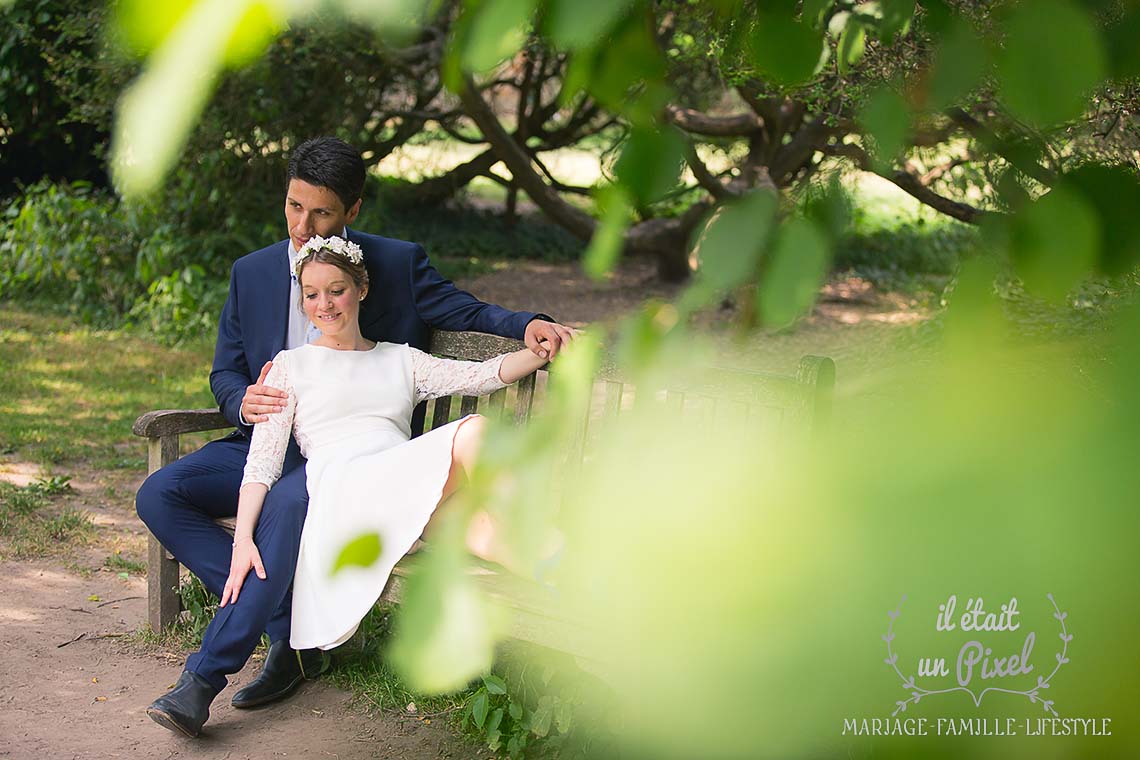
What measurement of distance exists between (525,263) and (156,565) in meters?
9.38

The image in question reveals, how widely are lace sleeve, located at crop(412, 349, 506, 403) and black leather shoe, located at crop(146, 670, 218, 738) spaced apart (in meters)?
1.09

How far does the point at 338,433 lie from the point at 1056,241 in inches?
125

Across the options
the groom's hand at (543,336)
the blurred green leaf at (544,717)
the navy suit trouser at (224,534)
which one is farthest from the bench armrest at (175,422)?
the blurred green leaf at (544,717)

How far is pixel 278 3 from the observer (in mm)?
499

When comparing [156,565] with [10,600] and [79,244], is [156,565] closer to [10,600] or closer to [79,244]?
[10,600]

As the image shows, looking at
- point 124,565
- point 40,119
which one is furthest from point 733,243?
point 40,119

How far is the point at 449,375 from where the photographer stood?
150 inches

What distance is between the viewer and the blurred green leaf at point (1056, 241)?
586 mm

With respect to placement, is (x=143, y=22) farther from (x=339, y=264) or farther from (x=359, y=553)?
(x=339, y=264)

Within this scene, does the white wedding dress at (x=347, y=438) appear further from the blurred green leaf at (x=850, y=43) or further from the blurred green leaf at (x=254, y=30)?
the blurred green leaf at (x=254, y=30)

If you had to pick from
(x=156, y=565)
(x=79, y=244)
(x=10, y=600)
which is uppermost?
(x=79, y=244)

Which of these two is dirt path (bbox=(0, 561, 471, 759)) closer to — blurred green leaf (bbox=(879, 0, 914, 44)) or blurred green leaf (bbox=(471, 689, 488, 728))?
blurred green leaf (bbox=(471, 689, 488, 728))

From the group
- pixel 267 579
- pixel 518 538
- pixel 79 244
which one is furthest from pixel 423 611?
pixel 79 244

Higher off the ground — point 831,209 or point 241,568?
point 831,209
